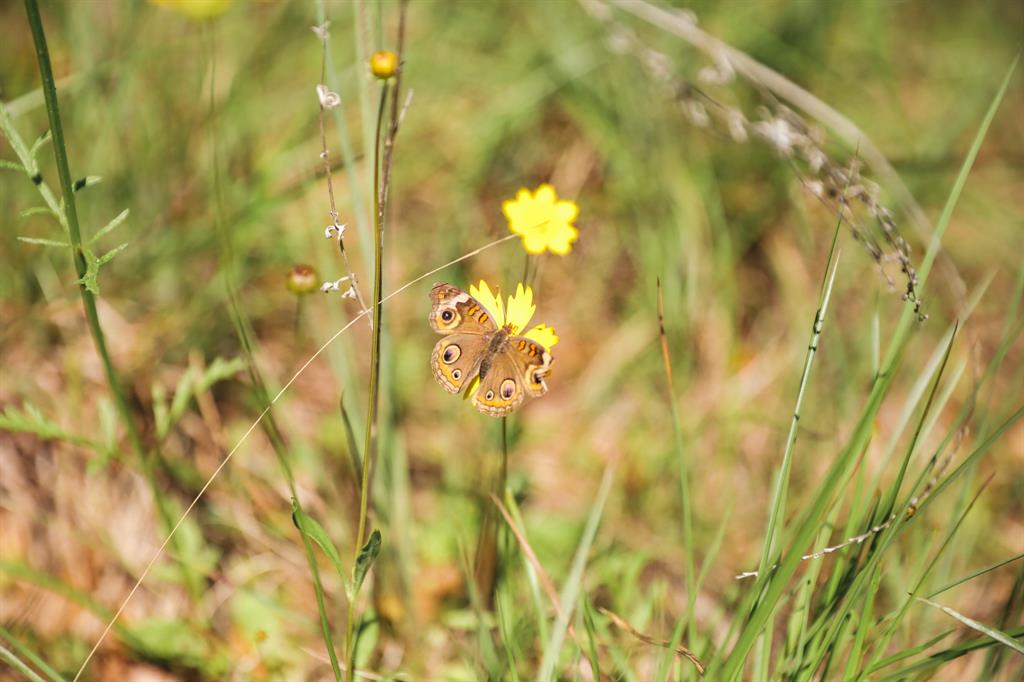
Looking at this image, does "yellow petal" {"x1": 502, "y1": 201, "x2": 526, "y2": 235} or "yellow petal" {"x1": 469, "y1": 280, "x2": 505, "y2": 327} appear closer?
"yellow petal" {"x1": 469, "y1": 280, "x2": 505, "y2": 327}

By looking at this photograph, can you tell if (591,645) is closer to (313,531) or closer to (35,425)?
(313,531)

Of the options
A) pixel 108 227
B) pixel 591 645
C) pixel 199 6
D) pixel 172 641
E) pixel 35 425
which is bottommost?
pixel 172 641

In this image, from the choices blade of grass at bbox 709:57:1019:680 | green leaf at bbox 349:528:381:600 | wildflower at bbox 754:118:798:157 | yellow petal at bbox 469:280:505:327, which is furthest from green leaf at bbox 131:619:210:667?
wildflower at bbox 754:118:798:157

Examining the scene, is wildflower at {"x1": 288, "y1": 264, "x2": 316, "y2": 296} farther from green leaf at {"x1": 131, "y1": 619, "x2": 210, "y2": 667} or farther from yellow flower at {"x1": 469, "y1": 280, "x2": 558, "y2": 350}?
green leaf at {"x1": 131, "y1": 619, "x2": 210, "y2": 667}

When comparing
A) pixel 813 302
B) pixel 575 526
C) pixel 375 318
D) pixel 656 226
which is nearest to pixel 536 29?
pixel 656 226

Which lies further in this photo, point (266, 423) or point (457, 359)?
point (266, 423)

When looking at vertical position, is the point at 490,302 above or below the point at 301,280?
above

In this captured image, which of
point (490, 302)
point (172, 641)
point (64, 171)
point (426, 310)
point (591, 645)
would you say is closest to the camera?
point (64, 171)

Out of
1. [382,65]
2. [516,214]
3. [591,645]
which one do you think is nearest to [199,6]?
[516,214]
